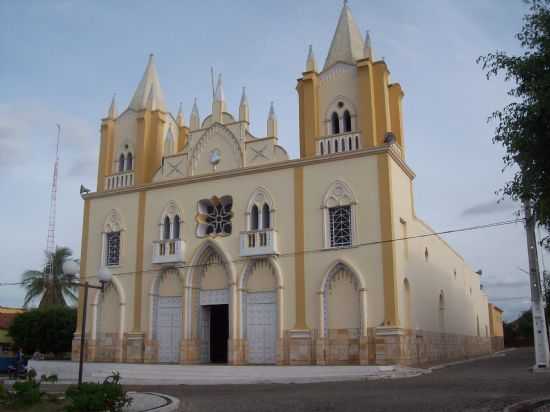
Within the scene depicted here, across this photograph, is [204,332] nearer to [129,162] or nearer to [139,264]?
[139,264]

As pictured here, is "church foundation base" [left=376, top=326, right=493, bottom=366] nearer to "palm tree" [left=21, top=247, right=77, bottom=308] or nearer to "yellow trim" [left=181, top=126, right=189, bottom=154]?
"yellow trim" [left=181, top=126, right=189, bottom=154]

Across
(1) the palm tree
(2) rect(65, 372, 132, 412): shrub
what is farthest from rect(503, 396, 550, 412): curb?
(1) the palm tree

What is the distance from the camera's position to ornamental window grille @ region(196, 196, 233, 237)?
25.7 meters

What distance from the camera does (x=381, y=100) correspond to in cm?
2373

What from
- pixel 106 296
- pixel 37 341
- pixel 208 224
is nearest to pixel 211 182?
pixel 208 224

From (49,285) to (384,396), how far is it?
102 feet

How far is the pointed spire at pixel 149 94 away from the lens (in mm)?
30198

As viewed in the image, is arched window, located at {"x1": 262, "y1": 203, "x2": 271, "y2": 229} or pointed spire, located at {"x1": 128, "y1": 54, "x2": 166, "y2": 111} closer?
arched window, located at {"x1": 262, "y1": 203, "x2": 271, "y2": 229}

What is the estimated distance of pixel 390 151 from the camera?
22.5 meters

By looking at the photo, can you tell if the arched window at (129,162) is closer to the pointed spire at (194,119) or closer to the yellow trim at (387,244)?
the pointed spire at (194,119)

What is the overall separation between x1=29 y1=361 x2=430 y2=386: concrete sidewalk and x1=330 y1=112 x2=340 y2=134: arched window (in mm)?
9790

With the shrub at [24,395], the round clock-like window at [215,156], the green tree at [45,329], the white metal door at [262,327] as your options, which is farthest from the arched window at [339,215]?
the green tree at [45,329]

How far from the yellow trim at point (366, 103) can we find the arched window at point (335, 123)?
3.42 ft

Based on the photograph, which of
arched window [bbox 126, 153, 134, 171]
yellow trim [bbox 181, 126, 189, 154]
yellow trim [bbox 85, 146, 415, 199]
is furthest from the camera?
yellow trim [bbox 181, 126, 189, 154]
